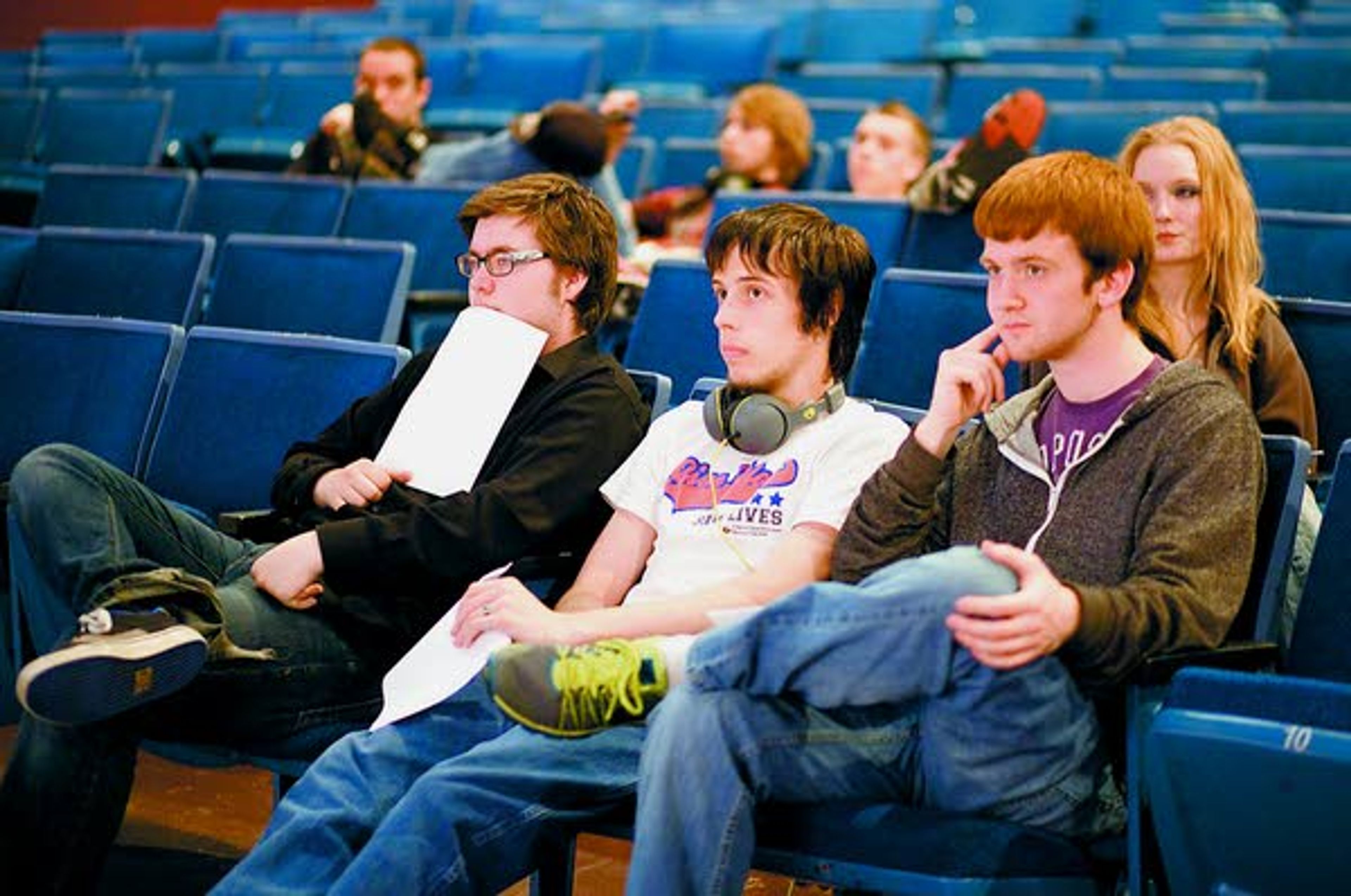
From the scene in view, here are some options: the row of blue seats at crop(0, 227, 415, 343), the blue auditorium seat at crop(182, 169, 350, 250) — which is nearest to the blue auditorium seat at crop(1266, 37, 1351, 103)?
the blue auditorium seat at crop(182, 169, 350, 250)

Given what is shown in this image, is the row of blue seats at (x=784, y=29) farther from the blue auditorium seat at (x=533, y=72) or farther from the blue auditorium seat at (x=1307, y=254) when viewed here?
the blue auditorium seat at (x=1307, y=254)

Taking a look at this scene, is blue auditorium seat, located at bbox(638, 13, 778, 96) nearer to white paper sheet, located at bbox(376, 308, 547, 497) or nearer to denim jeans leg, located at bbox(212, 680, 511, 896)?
white paper sheet, located at bbox(376, 308, 547, 497)

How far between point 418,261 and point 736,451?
1880mm

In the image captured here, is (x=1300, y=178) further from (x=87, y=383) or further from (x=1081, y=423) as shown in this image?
(x=87, y=383)

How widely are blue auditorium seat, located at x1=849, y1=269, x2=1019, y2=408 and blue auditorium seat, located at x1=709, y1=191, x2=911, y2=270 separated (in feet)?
2.14

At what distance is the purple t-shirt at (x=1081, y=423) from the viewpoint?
70.4 inches

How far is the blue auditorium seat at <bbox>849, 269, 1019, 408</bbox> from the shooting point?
2.55 m

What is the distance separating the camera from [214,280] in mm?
3398

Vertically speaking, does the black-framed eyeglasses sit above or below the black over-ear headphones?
above

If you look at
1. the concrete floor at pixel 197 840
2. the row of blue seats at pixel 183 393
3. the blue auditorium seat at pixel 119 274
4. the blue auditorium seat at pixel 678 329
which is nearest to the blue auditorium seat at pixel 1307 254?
the blue auditorium seat at pixel 678 329

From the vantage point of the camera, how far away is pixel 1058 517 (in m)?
1.78

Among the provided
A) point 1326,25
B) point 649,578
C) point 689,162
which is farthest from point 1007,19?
point 649,578

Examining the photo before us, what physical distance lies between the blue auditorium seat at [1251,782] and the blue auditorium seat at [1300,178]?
2.23 meters

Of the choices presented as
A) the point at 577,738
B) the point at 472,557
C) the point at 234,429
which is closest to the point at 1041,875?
the point at 577,738
